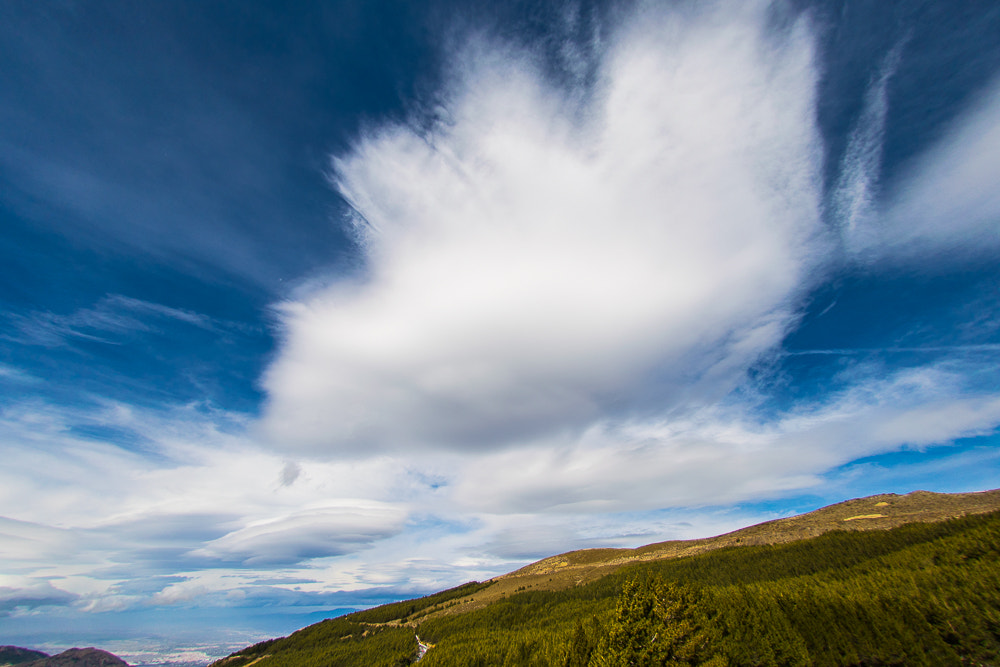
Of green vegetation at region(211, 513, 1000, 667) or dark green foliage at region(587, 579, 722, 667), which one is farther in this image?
dark green foliage at region(587, 579, 722, 667)

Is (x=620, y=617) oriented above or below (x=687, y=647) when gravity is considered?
above

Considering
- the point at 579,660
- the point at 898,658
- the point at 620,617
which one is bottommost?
the point at 898,658

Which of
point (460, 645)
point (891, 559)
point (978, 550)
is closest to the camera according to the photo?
point (978, 550)

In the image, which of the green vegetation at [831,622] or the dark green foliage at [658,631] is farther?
the dark green foliage at [658,631]

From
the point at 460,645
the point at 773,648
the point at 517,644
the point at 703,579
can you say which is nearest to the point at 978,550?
the point at 773,648

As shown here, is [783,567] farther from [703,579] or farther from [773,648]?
[773,648]

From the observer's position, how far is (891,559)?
132125mm

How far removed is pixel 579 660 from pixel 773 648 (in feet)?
122

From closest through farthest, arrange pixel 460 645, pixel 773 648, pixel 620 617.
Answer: pixel 773 648 < pixel 620 617 < pixel 460 645

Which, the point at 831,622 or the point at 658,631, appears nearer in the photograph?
the point at 658,631

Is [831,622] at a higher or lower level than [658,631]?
lower

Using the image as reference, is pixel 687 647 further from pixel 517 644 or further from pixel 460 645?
pixel 460 645

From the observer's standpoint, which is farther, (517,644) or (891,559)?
(517,644)

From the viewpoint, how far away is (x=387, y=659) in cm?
19550
